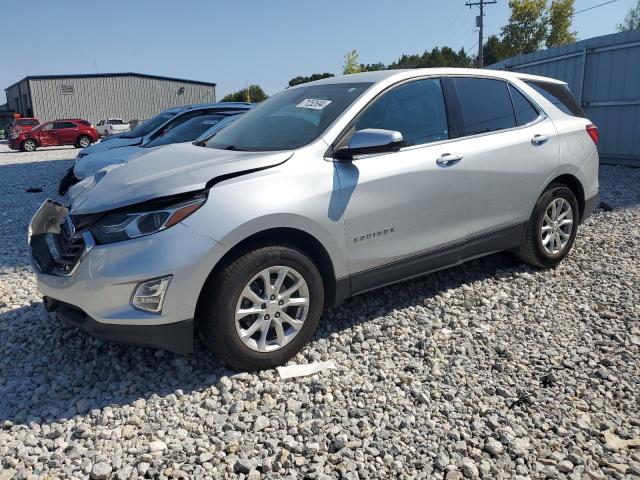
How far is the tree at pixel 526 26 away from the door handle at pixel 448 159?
44.9m

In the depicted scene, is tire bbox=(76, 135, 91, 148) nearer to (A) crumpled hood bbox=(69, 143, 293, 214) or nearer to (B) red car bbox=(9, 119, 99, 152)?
(B) red car bbox=(9, 119, 99, 152)

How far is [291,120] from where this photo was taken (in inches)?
151

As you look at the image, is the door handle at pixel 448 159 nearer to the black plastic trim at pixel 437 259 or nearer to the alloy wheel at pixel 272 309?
the black plastic trim at pixel 437 259

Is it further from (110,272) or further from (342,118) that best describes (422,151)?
(110,272)

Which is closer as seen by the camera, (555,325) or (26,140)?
(555,325)

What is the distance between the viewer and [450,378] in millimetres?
3145

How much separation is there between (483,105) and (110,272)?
307 cm

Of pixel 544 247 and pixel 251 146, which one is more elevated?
pixel 251 146

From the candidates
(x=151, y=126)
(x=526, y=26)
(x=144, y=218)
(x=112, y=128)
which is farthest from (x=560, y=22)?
(x=144, y=218)

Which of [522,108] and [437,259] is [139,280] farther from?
[522,108]

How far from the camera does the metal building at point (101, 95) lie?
45312 mm

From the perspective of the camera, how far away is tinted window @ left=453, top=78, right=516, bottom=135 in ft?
13.4

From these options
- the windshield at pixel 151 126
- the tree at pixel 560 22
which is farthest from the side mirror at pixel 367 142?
the tree at pixel 560 22

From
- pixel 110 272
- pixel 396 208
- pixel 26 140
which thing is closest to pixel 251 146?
pixel 396 208
